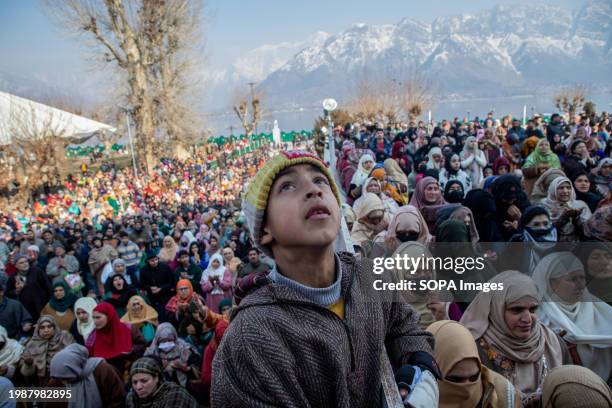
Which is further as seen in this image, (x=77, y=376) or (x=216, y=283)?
(x=216, y=283)

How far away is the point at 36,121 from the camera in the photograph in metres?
21.1

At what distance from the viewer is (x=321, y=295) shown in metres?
1.25

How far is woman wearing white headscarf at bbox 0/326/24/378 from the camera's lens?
12.2ft

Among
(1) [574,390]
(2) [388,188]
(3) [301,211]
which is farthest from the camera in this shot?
(2) [388,188]

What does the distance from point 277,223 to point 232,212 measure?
9.83 metres

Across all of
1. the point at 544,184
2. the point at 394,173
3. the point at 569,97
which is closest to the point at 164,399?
the point at 544,184

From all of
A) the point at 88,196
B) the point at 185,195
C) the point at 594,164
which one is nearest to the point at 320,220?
the point at 594,164

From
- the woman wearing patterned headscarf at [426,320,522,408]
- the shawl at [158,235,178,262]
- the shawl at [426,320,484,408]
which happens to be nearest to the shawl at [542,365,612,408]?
the woman wearing patterned headscarf at [426,320,522,408]

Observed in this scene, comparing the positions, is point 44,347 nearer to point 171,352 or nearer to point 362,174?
point 171,352

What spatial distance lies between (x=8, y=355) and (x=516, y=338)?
448 cm

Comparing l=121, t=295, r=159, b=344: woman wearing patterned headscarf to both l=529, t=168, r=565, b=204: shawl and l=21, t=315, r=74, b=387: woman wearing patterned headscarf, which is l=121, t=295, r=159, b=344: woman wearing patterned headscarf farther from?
l=529, t=168, r=565, b=204: shawl

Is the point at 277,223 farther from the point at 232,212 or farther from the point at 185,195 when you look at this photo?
the point at 185,195

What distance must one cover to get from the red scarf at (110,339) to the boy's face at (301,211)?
3082mm

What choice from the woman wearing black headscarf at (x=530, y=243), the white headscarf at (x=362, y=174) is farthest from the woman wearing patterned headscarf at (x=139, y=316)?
the white headscarf at (x=362, y=174)
